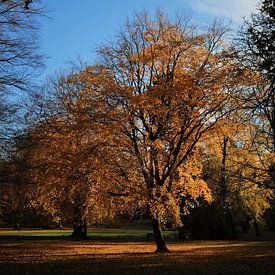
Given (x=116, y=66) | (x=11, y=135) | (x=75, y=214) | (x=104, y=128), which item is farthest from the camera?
(x=75, y=214)

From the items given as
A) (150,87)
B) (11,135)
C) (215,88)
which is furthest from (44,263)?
(215,88)

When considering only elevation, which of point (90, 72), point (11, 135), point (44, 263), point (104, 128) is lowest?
point (44, 263)

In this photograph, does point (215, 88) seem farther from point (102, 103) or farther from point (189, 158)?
point (102, 103)

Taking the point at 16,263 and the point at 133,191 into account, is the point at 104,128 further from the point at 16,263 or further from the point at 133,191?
the point at 16,263

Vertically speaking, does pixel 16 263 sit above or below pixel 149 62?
below

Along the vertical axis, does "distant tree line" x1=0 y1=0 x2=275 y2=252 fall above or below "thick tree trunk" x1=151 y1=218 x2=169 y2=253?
above

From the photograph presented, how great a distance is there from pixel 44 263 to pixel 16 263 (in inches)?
43.4

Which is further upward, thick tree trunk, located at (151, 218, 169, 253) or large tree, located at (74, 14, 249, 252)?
large tree, located at (74, 14, 249, 252)

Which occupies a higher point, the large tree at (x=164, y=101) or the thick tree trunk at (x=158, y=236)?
the large tree at (x=164, y=101)

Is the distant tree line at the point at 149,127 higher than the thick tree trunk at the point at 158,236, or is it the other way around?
the distant tree line at the point at 149,127

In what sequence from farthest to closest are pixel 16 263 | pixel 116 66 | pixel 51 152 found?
pixel 51 152
pixel 116 66
pixel 16 263

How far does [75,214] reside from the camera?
2909 centimetres

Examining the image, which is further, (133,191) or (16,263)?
(133,191)

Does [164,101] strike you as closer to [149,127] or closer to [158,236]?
[149,127]
